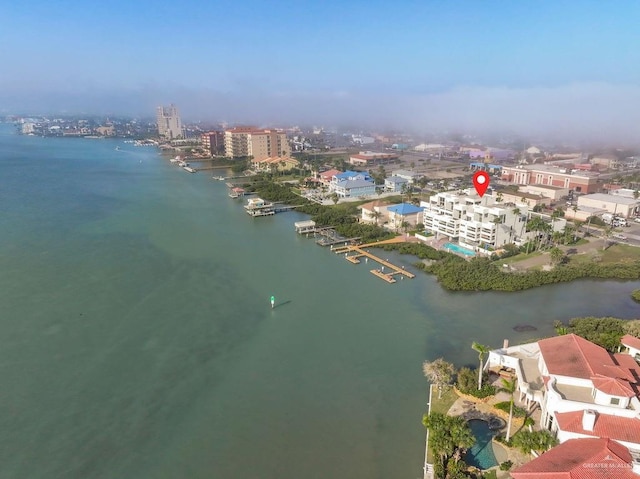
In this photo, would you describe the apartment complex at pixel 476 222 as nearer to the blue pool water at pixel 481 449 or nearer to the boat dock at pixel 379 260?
the boat dock at pixel 379 260

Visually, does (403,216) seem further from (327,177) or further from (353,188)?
(327,177)

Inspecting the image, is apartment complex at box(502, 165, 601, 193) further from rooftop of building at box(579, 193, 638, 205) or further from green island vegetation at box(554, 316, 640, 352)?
green island vegetation at box(554, 316, 640, 352)

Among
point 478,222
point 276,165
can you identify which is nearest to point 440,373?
point 478,222

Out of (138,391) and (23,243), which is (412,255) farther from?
(23,243)

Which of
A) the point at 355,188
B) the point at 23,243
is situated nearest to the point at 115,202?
the point at 23,243

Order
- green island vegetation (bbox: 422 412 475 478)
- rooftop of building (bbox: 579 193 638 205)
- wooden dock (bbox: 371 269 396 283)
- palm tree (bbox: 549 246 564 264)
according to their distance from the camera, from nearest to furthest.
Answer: green island vegetation (bbox: 422 412 475 478) → wooden dock (bbox: 371 269 396 283) → palm tree (bbox: 549 246 564 264) → rooftop of building (bbox: 579 193 638 205)

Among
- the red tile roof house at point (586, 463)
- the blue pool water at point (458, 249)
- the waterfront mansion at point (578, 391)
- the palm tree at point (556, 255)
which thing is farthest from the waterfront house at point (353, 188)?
the red tile roof house at point (586, 463)

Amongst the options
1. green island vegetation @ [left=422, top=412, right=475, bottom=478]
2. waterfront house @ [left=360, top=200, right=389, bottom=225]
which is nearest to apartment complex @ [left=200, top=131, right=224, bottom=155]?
waterfront house @ [left=360, top=200, right=389, bottom=225]
